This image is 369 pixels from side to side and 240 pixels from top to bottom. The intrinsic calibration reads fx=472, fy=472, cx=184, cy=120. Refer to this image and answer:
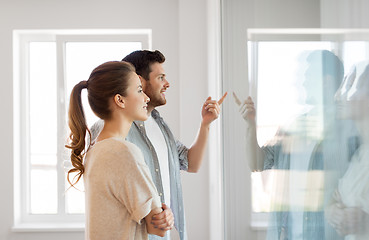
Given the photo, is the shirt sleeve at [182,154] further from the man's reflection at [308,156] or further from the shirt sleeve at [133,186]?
the shirt sleeve at [133,186]

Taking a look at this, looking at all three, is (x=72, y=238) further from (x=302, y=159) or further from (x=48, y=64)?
(x=302, y=159)

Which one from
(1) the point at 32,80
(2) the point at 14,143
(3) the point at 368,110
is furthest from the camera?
(1) the point at 32,80

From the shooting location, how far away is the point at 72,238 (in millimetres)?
3658

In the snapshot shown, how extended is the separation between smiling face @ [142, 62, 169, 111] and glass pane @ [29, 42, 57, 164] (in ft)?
7.20

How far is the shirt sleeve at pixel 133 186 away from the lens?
3.95ft

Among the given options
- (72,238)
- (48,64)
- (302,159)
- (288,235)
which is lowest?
(72,238)

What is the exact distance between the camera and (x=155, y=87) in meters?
1.86

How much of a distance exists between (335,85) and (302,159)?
0.27 meters

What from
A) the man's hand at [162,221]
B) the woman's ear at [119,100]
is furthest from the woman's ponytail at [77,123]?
the man's hand at [162,221]

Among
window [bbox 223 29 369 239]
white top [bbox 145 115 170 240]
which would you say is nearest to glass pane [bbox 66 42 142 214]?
window [bbox 223 29 369 239]

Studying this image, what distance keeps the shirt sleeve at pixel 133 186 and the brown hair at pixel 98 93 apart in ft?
0.58

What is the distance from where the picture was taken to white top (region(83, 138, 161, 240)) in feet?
3.96

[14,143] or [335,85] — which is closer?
[335,85]

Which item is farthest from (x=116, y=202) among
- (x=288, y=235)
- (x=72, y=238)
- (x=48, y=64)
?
(x=48, y=64)
